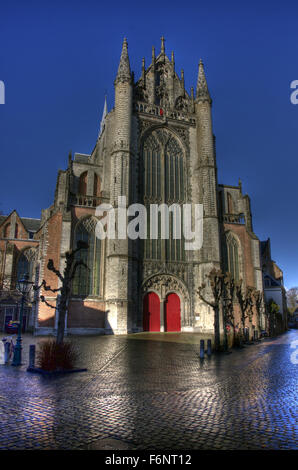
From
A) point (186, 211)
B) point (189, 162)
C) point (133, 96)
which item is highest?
point (133, 96)

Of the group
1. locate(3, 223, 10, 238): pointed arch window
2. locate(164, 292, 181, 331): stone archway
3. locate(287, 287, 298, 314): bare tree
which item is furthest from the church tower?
locate(287, 287, 298, 314): bare tree

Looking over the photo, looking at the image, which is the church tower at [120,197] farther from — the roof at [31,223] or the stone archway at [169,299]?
the roof at [31,223]

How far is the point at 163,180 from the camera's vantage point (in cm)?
3344

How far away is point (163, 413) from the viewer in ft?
20.6

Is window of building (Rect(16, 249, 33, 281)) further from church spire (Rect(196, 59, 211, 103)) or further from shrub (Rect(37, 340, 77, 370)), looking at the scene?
shrub (Rect(37, 340, 77, 370))

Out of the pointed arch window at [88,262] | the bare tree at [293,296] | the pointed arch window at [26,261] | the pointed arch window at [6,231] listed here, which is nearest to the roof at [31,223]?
the pointed arch window at [6,231]

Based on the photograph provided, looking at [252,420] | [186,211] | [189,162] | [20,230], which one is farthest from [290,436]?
[20,230]

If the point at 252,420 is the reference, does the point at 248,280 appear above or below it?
above

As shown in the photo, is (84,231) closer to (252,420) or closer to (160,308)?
(160,308)

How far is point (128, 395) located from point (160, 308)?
23149 mm

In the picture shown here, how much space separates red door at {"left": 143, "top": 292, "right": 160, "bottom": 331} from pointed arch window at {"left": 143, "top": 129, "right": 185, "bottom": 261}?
3566 mm

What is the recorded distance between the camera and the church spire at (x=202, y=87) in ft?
119

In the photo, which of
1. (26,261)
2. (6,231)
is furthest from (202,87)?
(6,231)
